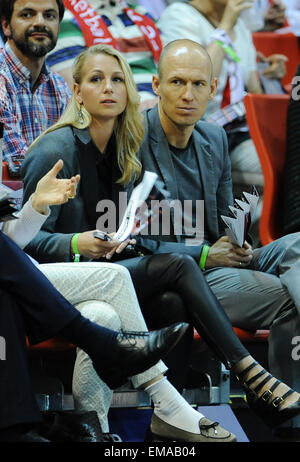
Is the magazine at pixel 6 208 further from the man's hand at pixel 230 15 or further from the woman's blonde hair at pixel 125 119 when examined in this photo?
the man's hand at pixel 230 15

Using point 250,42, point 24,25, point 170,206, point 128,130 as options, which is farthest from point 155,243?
point 250,42

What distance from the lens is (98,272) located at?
86.9 inches

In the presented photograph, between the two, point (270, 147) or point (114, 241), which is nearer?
point (114, 241)

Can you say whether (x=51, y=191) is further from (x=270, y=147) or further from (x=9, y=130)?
(x=270, y=147)

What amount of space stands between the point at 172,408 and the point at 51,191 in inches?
23.9

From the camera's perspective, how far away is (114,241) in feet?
7.32

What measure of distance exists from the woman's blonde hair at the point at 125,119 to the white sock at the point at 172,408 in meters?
0.64

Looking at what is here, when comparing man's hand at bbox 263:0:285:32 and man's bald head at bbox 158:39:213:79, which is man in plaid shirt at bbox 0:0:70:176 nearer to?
man's bald head at bbox 158:39:213:79

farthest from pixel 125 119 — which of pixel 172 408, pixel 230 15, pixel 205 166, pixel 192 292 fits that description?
pixel 230 15

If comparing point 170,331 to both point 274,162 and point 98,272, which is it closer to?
point 98,272

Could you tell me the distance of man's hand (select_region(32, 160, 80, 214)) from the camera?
2.18 m

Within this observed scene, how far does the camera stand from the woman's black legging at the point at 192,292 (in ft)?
7.40

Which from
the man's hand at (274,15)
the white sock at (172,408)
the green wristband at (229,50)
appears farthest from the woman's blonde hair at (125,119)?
the man's hand at (274,15)

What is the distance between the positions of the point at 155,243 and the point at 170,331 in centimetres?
49
